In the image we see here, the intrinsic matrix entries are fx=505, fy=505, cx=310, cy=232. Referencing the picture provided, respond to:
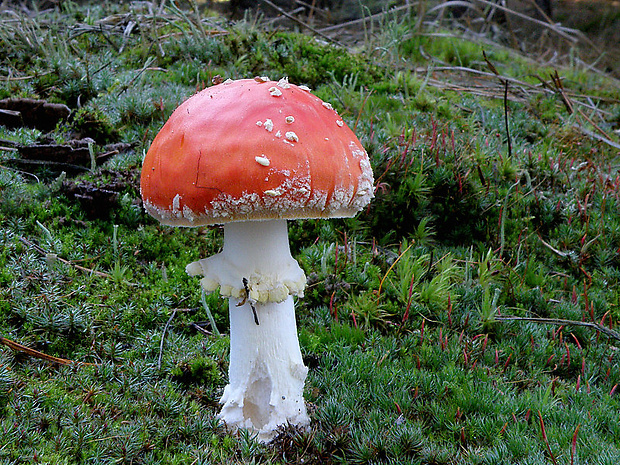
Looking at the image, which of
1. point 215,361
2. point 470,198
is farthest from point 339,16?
point 215,361

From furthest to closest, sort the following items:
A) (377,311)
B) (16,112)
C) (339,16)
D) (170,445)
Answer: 1. (339,16)
2. (16,112)
3. (377,311)
4. (170,445)

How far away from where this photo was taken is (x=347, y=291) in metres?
3.42

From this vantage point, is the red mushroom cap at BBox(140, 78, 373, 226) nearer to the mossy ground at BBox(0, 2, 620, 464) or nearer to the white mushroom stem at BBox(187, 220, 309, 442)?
the white mushroom stem at BBox(187, 220, 309, 442)

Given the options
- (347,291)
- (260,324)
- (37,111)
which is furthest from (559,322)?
(37,111)

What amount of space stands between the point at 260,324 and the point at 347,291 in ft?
3.96

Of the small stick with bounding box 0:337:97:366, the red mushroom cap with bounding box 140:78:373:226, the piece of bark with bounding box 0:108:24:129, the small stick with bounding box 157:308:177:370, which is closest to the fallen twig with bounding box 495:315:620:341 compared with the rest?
the red mushroom cap with bounding box 140:78:373:226

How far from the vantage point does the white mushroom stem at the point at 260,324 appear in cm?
217

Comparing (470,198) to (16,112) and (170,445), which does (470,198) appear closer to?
(170,445)

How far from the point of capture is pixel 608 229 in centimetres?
413

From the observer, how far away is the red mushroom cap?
181 cm

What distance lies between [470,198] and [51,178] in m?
3.28

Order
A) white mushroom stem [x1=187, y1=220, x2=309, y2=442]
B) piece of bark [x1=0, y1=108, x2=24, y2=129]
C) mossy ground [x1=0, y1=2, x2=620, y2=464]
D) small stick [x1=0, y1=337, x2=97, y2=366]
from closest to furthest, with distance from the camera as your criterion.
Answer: white mushroom stem [x1=187, y1=220, x2=309, y2=442] → mossy ground [x1=0, y1=2, x2=620, y2=464] → small stick [x1=0, y1=337, x2=97, y2=366] → piece of bark [x1=0, y1=108, x2=24, y2=129]

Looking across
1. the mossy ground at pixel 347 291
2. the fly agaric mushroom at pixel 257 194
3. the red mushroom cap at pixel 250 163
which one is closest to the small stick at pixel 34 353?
the mossy ground at pixel 347 291

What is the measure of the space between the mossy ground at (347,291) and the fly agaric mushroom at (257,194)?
0.95 feet
